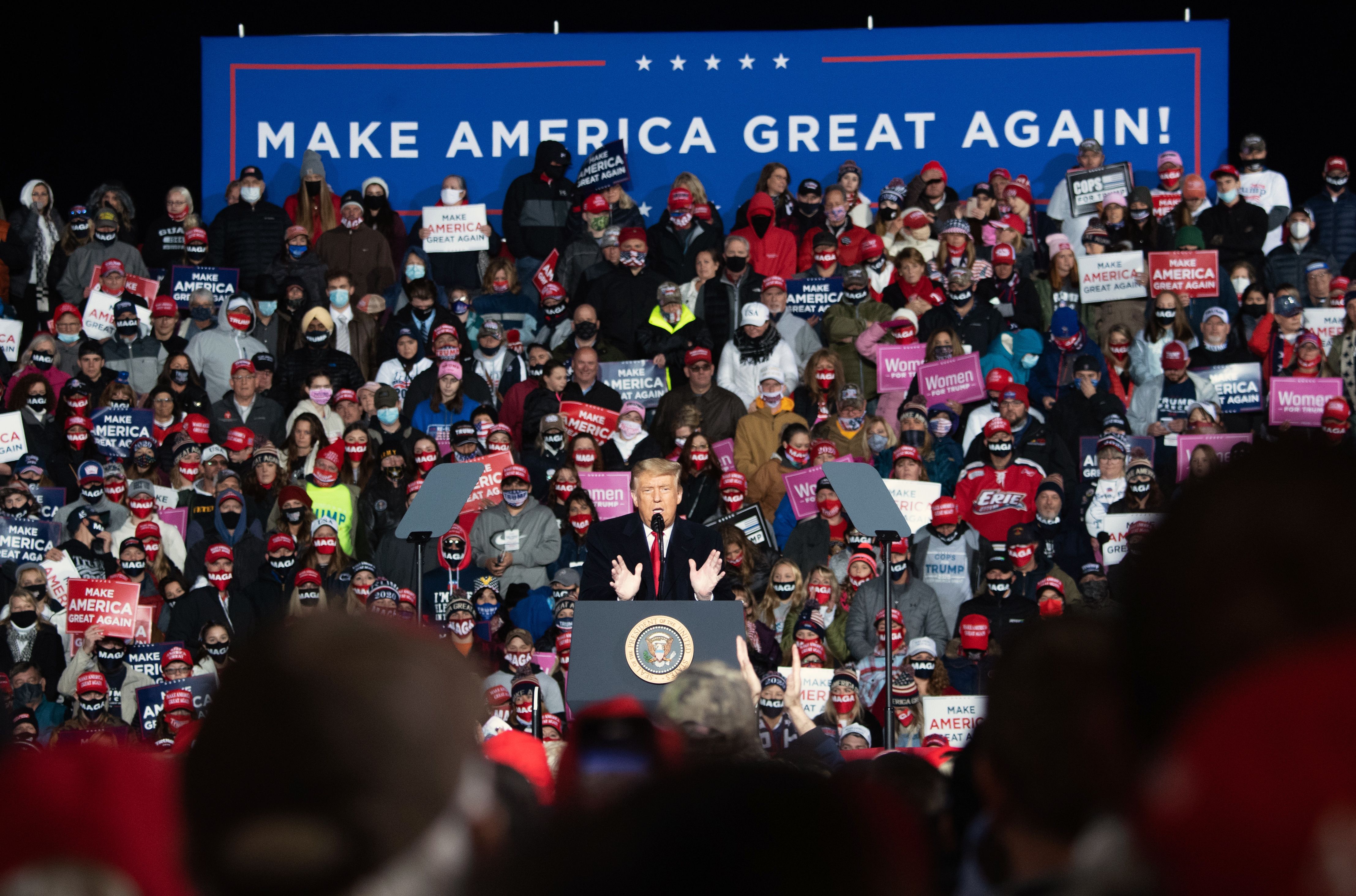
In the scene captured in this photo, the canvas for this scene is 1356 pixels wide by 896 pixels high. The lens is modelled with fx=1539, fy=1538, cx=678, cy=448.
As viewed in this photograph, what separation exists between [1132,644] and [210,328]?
1280 centimetres

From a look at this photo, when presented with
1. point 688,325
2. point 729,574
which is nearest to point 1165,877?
point 729,574

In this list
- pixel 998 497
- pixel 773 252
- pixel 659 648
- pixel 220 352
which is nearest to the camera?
pixel 659 648

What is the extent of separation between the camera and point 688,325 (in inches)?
488

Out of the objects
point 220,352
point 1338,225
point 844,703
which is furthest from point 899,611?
point 1338,225

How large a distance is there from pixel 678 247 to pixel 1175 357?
432cm

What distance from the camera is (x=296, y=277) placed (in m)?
13.2

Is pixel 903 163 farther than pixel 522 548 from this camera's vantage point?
Yes

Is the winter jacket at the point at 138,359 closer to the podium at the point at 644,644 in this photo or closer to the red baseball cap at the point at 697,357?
the red baseball cap at the point at 697,357

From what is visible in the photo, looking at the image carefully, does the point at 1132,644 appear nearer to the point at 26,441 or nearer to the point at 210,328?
the point at 26,441

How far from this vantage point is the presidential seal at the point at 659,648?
5.64 metres

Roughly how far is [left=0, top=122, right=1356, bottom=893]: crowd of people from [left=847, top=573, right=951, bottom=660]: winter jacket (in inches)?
0.8

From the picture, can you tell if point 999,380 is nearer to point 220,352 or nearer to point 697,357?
point 697,357

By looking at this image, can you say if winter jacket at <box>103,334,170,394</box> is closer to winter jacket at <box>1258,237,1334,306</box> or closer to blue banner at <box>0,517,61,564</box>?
blue banner at <box>0,517,61,564</box>

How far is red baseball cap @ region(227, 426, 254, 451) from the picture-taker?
11555 mm
